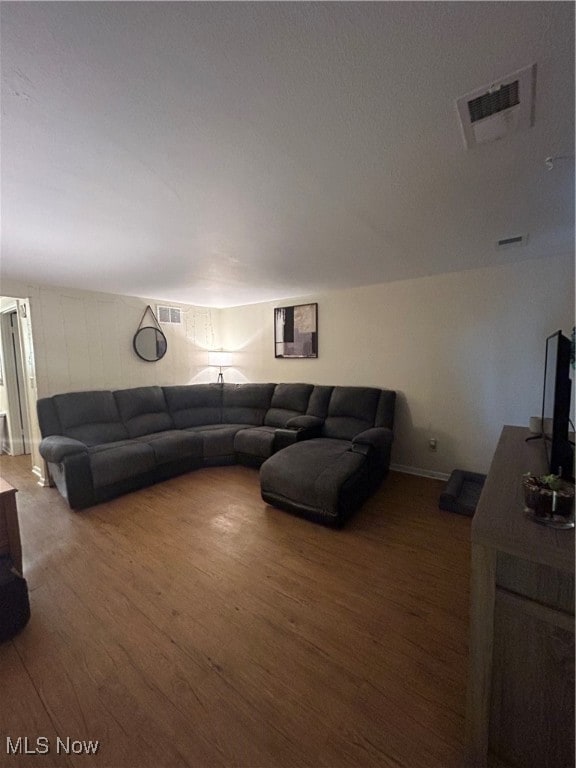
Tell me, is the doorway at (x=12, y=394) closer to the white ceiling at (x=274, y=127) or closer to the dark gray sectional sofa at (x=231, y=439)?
the dark gray sectional sofa at (x=231, y=439)

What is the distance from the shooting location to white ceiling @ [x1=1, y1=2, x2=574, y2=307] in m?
0.78

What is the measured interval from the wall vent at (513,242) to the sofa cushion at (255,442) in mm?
2807

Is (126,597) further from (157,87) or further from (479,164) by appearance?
(479,164)

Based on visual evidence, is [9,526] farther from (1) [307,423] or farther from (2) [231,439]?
(1) [307,423]

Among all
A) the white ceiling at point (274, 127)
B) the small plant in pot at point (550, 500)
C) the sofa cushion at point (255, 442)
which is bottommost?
the sofa cushion at point (255, 442)

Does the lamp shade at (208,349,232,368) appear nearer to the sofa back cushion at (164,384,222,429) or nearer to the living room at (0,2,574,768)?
the sofa back cushion at (164,384,222,429)

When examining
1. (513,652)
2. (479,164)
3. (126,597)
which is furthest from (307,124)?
(126,597)

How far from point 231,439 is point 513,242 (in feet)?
11.4

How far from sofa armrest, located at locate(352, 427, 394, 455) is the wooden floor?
24.6 inches

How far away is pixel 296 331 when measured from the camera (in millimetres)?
4359

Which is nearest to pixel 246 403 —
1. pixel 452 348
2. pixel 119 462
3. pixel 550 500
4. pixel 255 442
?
pixel 255 442

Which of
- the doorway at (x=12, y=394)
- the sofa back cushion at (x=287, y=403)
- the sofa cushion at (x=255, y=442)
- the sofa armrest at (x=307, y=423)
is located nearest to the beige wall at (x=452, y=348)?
the sofa back cushion at (x=287, y=403)

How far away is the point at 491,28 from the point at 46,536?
3.61 m

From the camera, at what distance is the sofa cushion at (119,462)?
283cm
